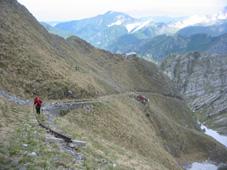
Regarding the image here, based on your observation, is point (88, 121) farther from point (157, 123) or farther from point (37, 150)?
point (157, 123)

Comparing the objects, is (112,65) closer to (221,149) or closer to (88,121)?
(221,149)

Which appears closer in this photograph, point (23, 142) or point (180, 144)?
point (23, 142)

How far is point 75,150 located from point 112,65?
137 metres

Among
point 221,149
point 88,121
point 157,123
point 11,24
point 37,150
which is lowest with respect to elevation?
point 221,149

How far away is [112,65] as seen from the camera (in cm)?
17125

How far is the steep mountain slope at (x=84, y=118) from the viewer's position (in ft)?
106

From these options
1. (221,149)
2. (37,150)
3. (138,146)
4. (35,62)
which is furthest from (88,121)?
(221,149)

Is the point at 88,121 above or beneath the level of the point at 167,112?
above

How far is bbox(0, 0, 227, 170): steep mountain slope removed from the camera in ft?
106

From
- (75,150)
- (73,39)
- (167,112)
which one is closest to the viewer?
(75,150)

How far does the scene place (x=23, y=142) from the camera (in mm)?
32094

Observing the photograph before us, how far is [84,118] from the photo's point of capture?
64375 millimetres

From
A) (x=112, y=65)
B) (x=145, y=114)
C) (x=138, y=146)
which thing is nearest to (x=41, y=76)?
(x=138, y=146)

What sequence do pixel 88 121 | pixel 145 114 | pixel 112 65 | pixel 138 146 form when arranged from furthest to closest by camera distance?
pixel 112 65
pixel 145 114
pixel 138 146
pixel 88 121
